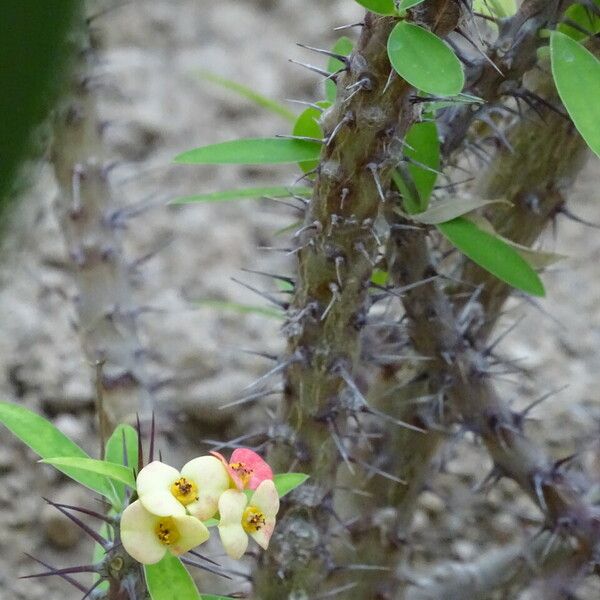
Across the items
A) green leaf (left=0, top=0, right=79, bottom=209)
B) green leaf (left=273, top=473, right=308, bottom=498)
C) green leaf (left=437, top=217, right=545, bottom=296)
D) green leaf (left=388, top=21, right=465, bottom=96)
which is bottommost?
green leaf (left=273, top=473, right=308, bottom=498)

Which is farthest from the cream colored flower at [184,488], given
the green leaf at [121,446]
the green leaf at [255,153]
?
the green leaf at [255,153]

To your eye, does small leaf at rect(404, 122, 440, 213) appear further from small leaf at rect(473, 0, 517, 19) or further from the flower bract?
the flower bract

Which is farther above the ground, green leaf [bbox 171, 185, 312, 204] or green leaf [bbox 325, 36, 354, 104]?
green leaf [bbox 325, 36, 354, 104]

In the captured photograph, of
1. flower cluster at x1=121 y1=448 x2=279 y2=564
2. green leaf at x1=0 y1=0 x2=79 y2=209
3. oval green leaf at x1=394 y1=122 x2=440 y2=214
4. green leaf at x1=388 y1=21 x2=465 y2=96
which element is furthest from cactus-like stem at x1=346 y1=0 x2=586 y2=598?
green leaf at x1=0 y1=0 x2=79 y2=209

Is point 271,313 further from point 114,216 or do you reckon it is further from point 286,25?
point 286,25

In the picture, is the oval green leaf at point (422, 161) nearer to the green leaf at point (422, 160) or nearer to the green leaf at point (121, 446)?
the green leaf at point (422, 160)

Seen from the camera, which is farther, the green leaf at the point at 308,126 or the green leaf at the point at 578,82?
the green leaf at the point at 308,126
